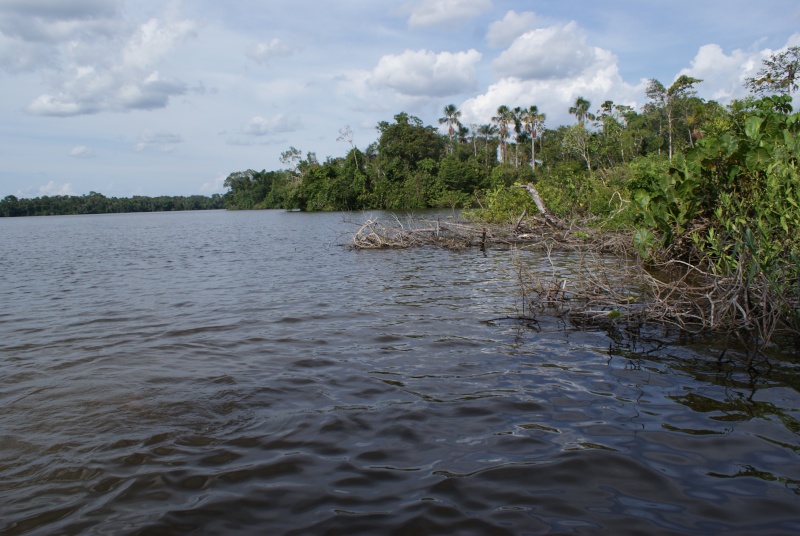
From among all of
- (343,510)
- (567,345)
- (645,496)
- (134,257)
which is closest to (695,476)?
(645,496)

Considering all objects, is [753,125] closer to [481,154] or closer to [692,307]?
[692,307]

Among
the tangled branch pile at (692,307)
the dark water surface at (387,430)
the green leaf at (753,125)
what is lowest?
the dark water surface at (387,430)

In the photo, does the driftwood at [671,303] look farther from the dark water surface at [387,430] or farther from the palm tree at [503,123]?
the palm tree at [503,123]

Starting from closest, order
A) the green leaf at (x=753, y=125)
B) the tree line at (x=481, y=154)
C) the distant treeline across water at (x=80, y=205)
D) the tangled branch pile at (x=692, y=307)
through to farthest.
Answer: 1. the tangled branch pile at (x=692, y=307)
2. the green leaf at (x=753, y=125)
3. the tree line at (x=481, y=154)
4. the distant treeline across water at (x=80, y=205)

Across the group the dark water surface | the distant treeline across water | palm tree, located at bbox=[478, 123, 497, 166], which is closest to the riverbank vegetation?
the dark water surface

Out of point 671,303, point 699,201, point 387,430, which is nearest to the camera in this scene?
point 387,430

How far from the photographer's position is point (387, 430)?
4.32 metres

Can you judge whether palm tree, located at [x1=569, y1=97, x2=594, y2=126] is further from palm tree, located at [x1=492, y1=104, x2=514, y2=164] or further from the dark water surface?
the dark water surface

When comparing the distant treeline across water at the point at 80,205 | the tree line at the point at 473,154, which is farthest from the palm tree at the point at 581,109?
the distant treeline across water at the point at 80,205

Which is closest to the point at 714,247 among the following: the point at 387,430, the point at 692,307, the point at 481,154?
the point at 692,307

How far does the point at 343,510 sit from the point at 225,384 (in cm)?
277

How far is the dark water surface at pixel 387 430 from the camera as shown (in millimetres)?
3197

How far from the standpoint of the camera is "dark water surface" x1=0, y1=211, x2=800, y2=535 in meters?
3.20

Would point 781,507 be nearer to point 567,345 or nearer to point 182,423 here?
point 567,345
